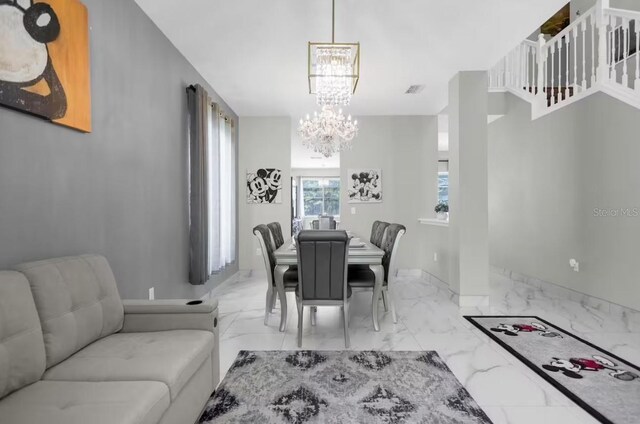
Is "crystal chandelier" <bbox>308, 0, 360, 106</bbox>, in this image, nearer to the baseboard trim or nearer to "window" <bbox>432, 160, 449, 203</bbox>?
the baseboard trim

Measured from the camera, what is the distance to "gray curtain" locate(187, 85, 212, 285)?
11.9 ft

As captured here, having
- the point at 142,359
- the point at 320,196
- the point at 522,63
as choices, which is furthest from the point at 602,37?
the point at 320,196

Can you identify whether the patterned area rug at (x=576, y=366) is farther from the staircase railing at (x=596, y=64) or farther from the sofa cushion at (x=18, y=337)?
the sofa cushion at (x=18, y=337)

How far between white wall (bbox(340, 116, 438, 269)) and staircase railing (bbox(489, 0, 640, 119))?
1.36 m

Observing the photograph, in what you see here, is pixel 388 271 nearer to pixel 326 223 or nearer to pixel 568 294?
pixel 326 223

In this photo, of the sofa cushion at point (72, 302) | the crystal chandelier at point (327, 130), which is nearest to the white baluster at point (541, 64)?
the crystal chandelier at point (327, 130)

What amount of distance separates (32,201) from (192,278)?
6.48ft

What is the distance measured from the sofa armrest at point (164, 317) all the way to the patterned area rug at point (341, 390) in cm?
47

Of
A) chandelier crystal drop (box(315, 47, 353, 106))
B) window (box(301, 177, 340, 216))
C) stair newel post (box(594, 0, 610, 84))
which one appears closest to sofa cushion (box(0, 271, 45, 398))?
chandelier crystal drop (box(315, 47, 353, 106))

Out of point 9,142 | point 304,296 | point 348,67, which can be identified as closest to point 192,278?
point 304,296

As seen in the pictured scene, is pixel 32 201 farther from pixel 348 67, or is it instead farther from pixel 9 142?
pixel 348 67

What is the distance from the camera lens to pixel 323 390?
214cm

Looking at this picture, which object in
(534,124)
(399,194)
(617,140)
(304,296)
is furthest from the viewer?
(399,194)

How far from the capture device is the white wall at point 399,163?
232 inches
